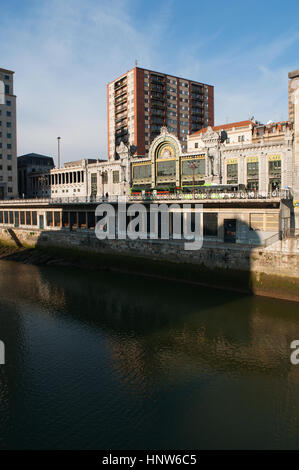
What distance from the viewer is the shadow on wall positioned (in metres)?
38.6

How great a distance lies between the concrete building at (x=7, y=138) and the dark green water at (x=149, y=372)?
68.6 meters

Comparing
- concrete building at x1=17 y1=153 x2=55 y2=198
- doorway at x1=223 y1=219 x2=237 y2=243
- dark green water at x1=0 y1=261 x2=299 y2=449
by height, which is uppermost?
concrete building at x1=17 y1=153 x2=55 y2=198

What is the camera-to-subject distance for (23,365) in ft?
73.4

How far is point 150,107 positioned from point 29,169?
40390 mm

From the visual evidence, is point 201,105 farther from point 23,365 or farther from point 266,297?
point 23,365

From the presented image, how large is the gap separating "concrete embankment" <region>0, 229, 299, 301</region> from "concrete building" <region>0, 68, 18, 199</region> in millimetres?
38305

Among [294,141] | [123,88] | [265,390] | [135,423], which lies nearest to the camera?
[135,423]

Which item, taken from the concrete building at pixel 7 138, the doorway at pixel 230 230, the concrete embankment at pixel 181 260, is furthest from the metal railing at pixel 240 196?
the concrete building at pixel 7 138

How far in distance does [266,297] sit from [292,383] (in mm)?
15870

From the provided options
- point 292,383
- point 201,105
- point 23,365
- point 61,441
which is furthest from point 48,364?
point 201,105

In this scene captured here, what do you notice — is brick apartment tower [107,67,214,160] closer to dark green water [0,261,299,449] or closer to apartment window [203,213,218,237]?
apartment window [203,213,218,237]

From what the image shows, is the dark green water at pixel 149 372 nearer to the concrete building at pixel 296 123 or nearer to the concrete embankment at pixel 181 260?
the concrete embankment at pixel 181 260

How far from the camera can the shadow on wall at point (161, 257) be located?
3859 centimetres

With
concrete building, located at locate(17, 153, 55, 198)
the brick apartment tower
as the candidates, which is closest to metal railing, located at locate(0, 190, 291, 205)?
the brick apartment tower
